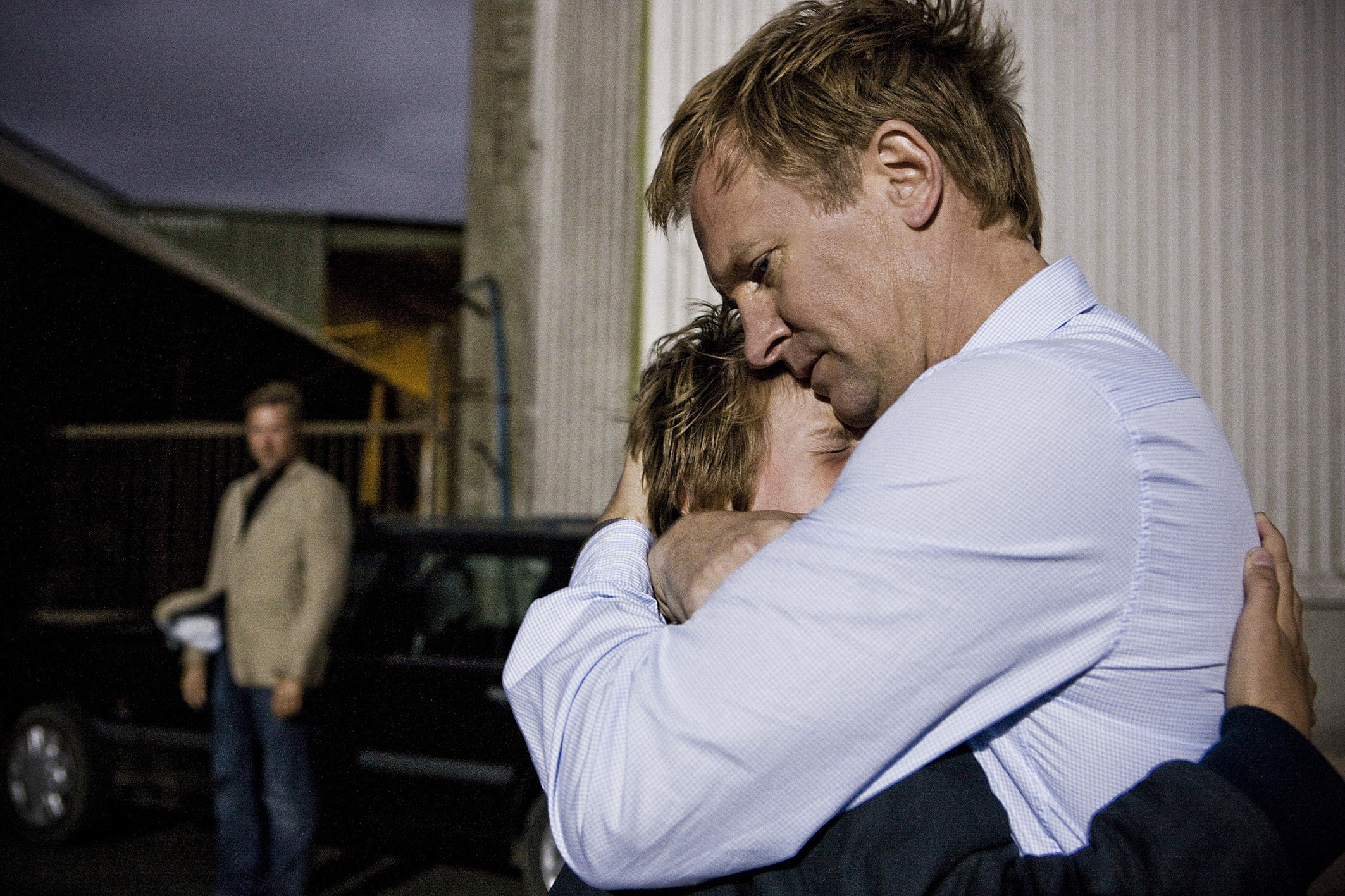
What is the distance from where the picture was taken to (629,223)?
382 cm

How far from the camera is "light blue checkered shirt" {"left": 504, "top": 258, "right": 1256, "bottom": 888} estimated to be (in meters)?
0.65

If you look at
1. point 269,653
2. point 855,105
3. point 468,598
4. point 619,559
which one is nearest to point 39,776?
point 269,653

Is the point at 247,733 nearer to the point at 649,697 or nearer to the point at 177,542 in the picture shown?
the point at 649,697

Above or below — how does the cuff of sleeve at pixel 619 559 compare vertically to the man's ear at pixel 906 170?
below

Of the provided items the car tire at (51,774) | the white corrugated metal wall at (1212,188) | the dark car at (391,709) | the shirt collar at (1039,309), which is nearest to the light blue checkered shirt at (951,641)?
the shirt collar at (1039,309)

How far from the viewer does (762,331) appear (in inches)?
43.2

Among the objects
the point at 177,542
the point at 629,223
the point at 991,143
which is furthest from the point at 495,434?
the point at 991,143

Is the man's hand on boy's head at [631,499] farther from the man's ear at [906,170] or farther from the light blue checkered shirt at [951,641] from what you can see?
the man's ear at [906,170]

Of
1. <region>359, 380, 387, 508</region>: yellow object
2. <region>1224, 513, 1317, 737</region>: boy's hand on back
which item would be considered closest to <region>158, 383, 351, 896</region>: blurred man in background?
<region>1224, 513, 1317, 737</region>: boy's hand on back

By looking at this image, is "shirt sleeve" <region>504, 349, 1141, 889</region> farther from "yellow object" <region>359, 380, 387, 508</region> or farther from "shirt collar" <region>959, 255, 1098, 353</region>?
"yellow object" <region>359, 380, 387, 508</region>

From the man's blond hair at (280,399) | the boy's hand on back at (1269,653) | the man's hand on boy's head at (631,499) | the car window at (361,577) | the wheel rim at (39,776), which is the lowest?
the wheel rim at (39,776)

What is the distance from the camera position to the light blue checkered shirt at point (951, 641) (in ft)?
2.14

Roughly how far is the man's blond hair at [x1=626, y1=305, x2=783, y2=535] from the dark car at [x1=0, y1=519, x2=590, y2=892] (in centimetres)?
230

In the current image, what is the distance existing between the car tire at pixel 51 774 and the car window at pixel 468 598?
189cm
